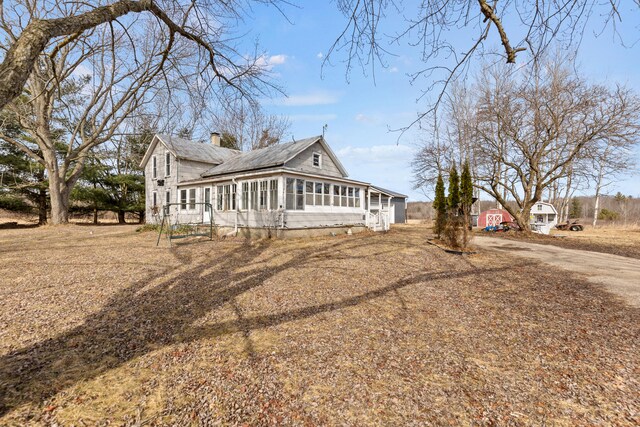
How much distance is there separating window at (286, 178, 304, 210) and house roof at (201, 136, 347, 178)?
1566mm

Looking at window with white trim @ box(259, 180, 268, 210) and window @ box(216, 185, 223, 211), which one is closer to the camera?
window with white trim @ box(259, 180, 268, 210)

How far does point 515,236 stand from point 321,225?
11.4 meters

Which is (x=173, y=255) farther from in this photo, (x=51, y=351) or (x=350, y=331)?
(x=350, y=331)

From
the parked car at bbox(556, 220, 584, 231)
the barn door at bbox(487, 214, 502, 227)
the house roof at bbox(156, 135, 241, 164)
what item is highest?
the house roof at bbox(156, 135, 241, 164)

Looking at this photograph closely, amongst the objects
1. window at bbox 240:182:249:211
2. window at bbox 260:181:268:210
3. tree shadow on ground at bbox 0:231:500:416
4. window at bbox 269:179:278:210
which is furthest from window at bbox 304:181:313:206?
tree shadow on ground at bbox 0:231:500:416

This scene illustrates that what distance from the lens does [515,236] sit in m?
17.1

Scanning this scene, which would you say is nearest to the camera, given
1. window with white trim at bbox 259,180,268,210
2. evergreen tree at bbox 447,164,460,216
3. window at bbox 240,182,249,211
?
window with white trim at bbox 259,180,268,210

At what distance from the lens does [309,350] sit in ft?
11.3

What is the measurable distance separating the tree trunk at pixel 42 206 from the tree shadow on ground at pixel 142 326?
77.8 feet

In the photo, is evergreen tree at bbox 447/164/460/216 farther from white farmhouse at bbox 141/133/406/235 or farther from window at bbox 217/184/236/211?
window at bbox 217/184/236/211

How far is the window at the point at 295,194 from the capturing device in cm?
1405

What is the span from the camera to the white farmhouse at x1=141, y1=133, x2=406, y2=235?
14.1 metres

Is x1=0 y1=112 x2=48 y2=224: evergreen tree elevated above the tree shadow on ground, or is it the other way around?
x1=0 y1=112 x2=48 y2=224: evergreen tree

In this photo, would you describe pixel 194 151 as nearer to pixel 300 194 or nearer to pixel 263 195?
pixel 263 195
